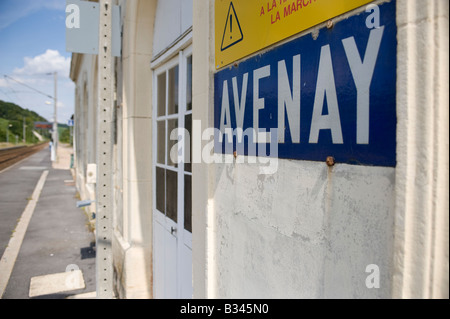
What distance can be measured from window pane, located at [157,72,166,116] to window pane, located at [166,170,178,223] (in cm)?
75

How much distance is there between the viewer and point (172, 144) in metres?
3.44

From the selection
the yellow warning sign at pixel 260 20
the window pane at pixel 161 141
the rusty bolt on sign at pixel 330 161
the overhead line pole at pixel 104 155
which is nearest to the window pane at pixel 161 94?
the window pane at pixel 161 141

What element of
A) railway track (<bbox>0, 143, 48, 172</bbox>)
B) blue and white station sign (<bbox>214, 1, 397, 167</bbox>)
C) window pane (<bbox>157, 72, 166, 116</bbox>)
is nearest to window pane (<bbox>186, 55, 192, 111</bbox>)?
window pane (<bbox>157, 72, 166, 116</bbox>)

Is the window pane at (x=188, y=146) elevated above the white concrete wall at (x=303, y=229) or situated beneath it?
elevated above

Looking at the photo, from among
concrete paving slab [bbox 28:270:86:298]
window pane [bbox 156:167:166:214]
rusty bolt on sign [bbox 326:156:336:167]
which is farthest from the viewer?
concrete paving slab [bbox 28:270:86:298]

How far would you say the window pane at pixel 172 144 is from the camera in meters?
3.31

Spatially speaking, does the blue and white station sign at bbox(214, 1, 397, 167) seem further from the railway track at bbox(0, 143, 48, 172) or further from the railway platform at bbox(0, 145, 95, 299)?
the railway track at bbox(0, 143, 48, 172)

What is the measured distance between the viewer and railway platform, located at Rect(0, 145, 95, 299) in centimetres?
482

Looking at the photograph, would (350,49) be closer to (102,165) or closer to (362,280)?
(362,280)

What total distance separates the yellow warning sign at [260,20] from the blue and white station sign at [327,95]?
0.05 metres

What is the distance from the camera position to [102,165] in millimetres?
2666

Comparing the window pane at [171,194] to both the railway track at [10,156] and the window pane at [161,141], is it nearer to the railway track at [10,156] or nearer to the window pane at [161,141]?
the window pane at [161,141]

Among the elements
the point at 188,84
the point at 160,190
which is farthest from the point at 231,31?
the point at 160,190
